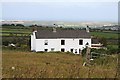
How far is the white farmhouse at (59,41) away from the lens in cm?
4069

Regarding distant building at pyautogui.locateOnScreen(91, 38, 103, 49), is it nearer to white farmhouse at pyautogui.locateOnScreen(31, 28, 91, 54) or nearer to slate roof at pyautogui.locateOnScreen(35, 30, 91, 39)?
white farmhouse at pyautogui.locateOnScreen(31, 28, 91, 54)

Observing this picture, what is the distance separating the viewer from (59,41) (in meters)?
41.8

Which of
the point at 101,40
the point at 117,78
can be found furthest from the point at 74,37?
the point at 117,78

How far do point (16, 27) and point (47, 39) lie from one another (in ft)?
70.4

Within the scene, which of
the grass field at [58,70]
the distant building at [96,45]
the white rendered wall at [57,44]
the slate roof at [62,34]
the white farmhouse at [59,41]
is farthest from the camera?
the slate roof at [62,34]

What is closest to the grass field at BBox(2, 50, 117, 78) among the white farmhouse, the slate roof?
the white farmhouse

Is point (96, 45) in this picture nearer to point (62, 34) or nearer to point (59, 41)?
point (62, 34)

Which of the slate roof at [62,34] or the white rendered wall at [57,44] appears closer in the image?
the white rendered wall at [57,44]

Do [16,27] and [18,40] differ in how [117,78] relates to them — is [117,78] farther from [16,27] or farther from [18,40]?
[16,27]

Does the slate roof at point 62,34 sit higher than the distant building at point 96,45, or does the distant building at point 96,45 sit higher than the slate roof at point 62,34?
the slate roof at point 62,34

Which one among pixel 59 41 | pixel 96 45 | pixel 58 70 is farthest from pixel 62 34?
pixel 58 70

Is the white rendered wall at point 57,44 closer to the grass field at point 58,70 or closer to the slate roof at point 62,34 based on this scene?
the slate roof at point 62,34

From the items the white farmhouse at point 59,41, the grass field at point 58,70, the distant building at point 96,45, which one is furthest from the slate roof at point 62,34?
the grass field at point 58,70

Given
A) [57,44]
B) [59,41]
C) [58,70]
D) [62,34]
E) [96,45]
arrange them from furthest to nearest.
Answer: [62,34] → [96,45] → [59,41] → [57,44] → [58,70]
